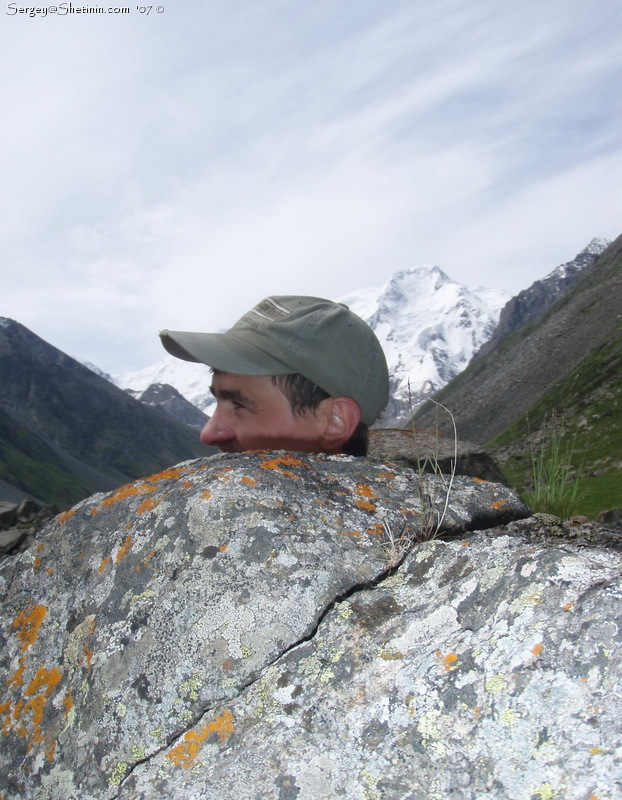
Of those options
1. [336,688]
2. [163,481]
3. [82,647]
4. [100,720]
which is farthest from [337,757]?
[163,481]

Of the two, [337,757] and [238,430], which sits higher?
[238,430]

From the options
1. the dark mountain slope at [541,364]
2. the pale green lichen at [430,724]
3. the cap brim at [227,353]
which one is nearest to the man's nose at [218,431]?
the cap brim at [227,353]

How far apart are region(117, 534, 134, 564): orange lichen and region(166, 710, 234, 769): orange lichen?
0.90 m

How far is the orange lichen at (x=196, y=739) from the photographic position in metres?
2.09

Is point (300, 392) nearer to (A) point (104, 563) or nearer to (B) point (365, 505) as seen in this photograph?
(B) point (365, 505)

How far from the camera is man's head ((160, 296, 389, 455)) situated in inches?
138

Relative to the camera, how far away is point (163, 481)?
322 centimetres

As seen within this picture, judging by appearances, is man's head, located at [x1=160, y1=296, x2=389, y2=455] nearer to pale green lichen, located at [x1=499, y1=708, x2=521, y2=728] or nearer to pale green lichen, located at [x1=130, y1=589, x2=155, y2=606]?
pale green lichen, located at [x1=130, y1=589, x2=155, y2=606]

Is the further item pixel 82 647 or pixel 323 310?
pixel 323 310

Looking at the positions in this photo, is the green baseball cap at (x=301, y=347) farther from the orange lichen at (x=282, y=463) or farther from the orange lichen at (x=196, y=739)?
the orange lichen at (x=196, y=739)

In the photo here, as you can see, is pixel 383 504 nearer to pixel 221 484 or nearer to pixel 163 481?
pixel 221 484

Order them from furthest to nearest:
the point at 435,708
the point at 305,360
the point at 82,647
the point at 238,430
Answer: the point at 238,430 → the point at 305,360 → the point at 82,647 → the point at 435,708

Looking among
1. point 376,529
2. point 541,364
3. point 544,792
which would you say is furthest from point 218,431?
point 541,364

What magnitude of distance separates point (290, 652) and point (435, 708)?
597 mm
